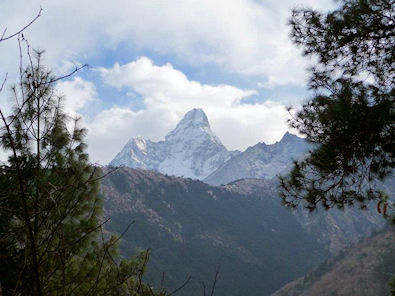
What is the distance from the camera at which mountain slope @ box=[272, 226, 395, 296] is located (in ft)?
340

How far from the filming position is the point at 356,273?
11075cm

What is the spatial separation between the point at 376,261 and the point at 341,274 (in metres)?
9.98

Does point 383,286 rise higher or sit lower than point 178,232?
lower

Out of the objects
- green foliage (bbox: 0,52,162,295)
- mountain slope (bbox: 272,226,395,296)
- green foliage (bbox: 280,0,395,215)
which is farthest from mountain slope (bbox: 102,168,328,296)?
green foliage (bbox: 0,52,162,295)

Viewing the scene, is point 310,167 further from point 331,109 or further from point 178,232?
point 178,232

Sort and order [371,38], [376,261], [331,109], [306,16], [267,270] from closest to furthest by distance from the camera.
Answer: [331,109] → [371,38] → [306,16] → [376,261] → [267,270]

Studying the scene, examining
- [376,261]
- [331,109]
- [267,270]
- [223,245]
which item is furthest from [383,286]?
[331,109]

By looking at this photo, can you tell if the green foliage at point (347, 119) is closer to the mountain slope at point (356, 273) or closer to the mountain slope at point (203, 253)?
the mountain slope at point (356, 273)

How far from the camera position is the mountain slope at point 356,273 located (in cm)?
10362

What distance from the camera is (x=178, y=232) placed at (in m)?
190

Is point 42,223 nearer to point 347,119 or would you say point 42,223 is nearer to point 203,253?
point 347,119

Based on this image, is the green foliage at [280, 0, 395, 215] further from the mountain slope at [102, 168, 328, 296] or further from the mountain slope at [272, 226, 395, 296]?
the mountain slope at [102, 168, 328, 296]

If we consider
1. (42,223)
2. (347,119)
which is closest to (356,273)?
(347,119)

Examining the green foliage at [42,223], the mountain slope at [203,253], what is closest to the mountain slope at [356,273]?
the mountain slope at [203,253]
